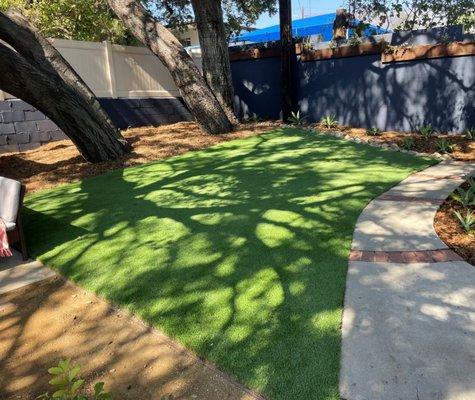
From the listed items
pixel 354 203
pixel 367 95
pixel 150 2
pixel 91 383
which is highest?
pixel 150 2

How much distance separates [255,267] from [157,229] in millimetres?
1675

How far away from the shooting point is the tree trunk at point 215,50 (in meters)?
10.9

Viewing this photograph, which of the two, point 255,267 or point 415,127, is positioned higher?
point 415,127

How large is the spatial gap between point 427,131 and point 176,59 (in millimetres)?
6365

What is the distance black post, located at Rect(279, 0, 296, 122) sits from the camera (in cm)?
1134

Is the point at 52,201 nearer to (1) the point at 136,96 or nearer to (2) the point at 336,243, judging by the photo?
(2) the point at 336,243

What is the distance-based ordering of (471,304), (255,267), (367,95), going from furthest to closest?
(367,95) < (255,267) < (471,304)

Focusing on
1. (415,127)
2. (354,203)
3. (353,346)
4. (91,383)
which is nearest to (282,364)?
(353,346)

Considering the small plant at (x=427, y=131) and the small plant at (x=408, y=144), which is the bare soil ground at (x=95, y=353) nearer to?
the small plant at (x=408, y=144)

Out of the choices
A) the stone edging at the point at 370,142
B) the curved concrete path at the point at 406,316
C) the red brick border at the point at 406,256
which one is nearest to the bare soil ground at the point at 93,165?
the stone edging at the point at 370,142

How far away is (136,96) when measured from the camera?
12578 millimetres

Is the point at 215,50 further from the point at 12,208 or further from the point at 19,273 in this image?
the point at 19,273

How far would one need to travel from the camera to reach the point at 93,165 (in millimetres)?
8781

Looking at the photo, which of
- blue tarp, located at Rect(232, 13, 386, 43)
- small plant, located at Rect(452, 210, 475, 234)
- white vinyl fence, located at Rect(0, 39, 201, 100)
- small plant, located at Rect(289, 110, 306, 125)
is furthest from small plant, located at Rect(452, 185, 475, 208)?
blue tarp, located at Rect(232, 13, 386, 43)
